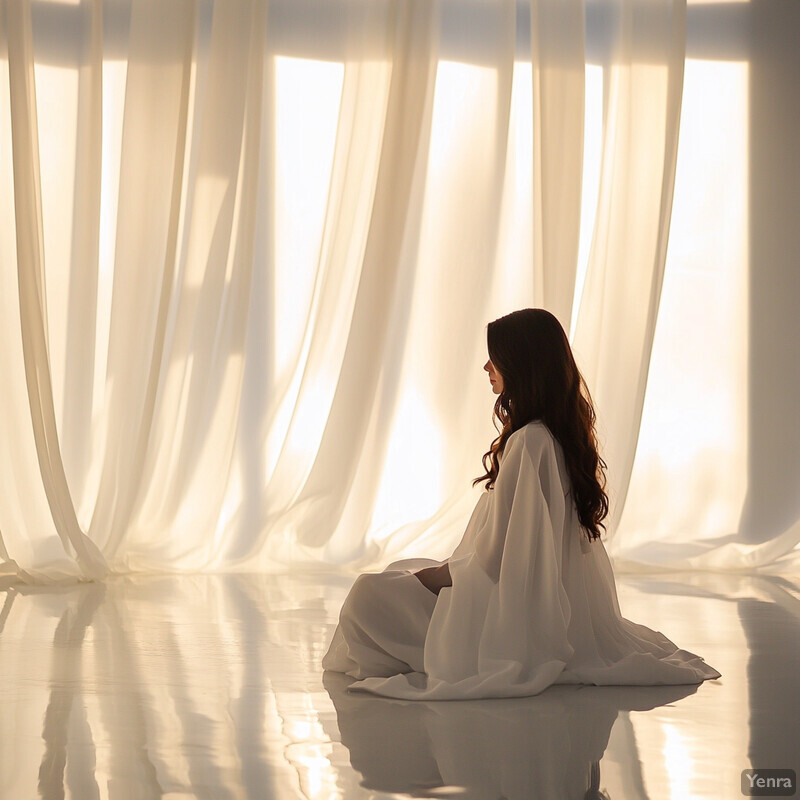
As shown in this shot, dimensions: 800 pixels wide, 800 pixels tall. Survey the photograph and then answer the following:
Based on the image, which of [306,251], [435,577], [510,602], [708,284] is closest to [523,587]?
[510,602]

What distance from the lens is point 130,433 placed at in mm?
4633

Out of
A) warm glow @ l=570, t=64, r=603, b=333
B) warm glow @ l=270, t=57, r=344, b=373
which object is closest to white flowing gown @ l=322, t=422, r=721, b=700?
warm glow @ l=270, t=57, r=344, b=373

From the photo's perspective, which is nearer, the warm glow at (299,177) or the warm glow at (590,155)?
the warm glow at (299,177)

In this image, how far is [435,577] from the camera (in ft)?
8.79

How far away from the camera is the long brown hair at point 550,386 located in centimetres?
263

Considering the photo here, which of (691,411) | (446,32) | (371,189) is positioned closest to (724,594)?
(691,411)

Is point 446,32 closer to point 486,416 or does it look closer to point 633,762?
point 486,416

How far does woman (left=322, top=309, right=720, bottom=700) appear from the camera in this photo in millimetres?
2535

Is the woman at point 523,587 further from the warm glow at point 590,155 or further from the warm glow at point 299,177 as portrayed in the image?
the warm glow at point 590,155

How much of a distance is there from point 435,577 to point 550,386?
22.0 inches

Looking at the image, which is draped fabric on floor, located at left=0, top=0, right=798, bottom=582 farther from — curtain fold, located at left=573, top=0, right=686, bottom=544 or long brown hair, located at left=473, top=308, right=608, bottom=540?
long brown hair, located at left=473, top=308, right=608, bottom=540

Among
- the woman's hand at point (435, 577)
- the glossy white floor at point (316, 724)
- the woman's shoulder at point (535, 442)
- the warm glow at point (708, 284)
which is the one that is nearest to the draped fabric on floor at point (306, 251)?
the warm glow at point (708, 284)

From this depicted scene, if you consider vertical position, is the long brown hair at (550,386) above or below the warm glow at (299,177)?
below

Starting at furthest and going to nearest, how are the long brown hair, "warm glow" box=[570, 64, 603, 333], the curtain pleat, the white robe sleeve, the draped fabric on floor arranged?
"warm glow" box=[570, 64, 603, 333] < the draped fabric on floor < the curtain pleat < the long brown hair < the white robe sleeve
